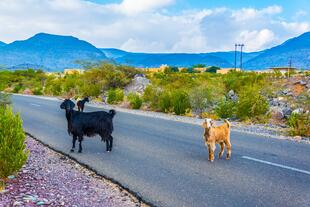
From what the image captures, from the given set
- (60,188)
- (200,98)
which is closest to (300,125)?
(200,98)

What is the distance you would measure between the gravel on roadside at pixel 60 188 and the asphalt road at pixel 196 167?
33 cm

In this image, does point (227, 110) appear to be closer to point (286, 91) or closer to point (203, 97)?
point (203, 97)

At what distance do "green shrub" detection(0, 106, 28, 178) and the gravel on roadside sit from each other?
275 millimetres

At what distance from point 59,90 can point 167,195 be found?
38396 mm

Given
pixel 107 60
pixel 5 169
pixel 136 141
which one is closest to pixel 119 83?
pixel 107 60

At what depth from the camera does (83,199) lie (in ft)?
20.2

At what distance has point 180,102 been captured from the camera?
72.7 ft

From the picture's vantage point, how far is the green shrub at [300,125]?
14055mm

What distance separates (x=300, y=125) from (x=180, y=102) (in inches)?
344

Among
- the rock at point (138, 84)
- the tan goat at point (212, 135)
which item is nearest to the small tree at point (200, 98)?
the tan goat at point (212, 135)

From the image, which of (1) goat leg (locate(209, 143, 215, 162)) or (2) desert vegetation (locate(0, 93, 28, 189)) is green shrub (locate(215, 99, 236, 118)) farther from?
(2) desert vegetation (locate(0, 93, 28, 189))

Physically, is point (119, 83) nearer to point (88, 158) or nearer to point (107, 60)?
point (107, 60)

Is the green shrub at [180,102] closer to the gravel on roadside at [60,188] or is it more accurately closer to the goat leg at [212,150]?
the goat leg at [212,150]

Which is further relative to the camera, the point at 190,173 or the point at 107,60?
the point at 107,60
